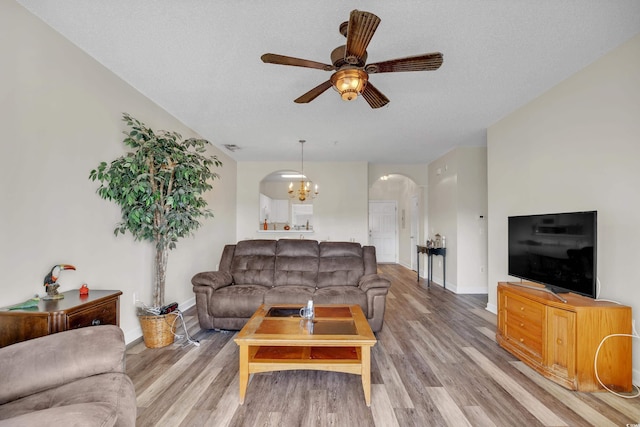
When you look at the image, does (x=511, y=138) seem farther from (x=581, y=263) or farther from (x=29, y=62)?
(x=29, y=62)

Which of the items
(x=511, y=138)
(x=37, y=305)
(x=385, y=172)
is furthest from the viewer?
(x=385, y=172)

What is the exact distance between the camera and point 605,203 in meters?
2.44

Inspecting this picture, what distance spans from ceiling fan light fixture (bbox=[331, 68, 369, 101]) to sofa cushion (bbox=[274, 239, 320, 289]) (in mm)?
2368

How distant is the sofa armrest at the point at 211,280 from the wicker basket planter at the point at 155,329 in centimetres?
45

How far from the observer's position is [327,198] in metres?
6.37

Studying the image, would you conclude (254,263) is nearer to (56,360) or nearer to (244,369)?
(244,369)

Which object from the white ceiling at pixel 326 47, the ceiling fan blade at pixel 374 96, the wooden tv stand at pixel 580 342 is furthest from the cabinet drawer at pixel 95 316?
the wooden tv stand at pixel 580 342

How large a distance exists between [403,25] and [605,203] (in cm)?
221

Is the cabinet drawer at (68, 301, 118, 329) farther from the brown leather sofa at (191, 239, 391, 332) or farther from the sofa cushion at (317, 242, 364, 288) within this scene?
the sofa cushion at (317, 242, 364, 288)

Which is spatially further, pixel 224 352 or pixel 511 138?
pixel 511 138

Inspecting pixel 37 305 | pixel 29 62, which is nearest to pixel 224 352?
pixel 37 305

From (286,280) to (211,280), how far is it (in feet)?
3.00

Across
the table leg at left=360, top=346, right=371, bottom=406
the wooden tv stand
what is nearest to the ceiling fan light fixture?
the table leg at left=360, top=346, right=371, bottom=406

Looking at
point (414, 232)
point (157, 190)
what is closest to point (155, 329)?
point (157, 190)
